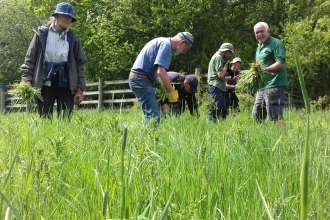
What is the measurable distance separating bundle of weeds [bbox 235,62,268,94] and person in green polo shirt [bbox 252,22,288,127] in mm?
100

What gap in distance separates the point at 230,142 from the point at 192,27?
71.3ft

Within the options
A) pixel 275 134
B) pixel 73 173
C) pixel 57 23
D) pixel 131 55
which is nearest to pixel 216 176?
pixel 73 173

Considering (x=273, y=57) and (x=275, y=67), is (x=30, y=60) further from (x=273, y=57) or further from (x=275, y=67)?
(x=273, y=57)

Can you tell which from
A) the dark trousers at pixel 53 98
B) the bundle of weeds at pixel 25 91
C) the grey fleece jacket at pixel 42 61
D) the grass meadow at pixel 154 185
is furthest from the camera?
the dark trousers at pixel 53 98

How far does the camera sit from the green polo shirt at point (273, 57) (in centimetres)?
488

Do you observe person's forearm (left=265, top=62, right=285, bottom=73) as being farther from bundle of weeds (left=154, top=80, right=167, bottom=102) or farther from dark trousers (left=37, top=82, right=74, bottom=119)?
dark trousers (left=37, top=82, right=74, bottom=119)

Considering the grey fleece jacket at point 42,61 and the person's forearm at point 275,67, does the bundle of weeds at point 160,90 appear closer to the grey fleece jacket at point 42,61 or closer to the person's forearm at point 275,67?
the grey fleece jacket at point 42,61

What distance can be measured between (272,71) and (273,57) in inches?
13.2

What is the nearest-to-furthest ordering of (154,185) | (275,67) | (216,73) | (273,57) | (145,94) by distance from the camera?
1. (154,185)
2. (145,94)
3. (275,67)
4. (273,57)
5. (216,73)

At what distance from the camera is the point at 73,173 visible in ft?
5.30

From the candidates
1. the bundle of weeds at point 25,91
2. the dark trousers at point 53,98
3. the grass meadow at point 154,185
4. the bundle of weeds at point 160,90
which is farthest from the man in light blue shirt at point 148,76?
the grass meadow at point 154,185

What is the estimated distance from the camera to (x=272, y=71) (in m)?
4.85

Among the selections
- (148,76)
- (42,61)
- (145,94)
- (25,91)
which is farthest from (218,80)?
(25,91)

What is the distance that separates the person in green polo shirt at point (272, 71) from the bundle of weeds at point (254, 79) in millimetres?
100
